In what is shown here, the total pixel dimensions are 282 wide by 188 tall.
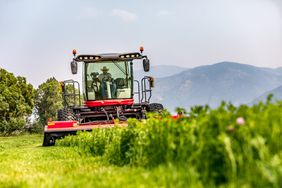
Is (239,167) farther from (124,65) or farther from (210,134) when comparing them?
(124,65)

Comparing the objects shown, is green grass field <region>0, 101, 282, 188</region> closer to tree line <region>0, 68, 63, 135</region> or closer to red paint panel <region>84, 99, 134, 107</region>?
red paint panel <region>84, 99, 134, 107</region>

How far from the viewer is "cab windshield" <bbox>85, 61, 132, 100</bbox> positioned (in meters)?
20.6

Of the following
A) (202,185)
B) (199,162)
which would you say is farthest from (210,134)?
(202,185)

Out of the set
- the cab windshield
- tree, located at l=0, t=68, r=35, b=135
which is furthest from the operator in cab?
tree, located at l=0, t=68, r=35, b=135

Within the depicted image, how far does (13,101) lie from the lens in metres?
62.7

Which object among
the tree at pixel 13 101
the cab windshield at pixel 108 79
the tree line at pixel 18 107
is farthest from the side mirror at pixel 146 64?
the tree at pixel 13 101

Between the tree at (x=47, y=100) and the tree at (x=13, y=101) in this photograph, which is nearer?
the tree at (x=13, y=101)

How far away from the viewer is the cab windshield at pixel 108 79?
20609 mm

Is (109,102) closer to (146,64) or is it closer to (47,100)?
(146,64)

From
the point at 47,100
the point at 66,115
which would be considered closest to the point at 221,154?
the point at 66,115

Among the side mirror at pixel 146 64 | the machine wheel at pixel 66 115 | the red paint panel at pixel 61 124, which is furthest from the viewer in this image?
the machine wheel at pixel 66 115

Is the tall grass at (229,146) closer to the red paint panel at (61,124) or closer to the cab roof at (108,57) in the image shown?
the red paint panel at (61,124)

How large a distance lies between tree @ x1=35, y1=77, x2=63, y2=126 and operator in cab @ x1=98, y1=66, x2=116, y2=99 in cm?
6177

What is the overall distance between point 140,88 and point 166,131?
14.3 meters
